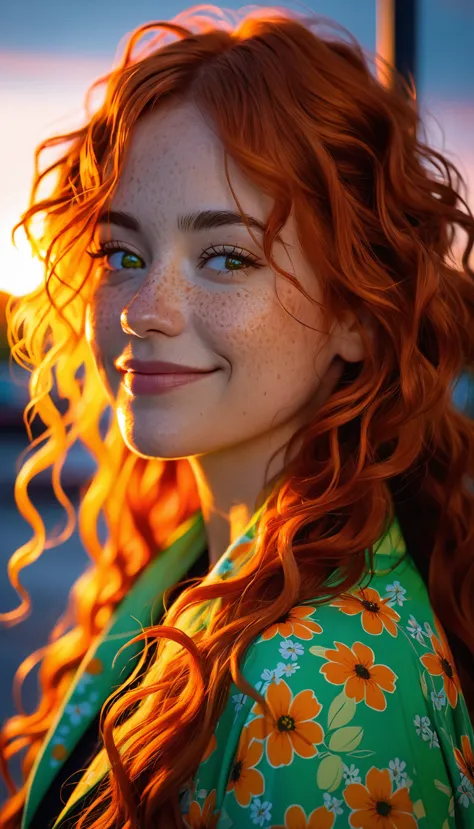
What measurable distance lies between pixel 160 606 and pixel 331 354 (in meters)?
0.42

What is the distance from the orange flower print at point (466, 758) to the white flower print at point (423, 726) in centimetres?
5

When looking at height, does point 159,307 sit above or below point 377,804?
above

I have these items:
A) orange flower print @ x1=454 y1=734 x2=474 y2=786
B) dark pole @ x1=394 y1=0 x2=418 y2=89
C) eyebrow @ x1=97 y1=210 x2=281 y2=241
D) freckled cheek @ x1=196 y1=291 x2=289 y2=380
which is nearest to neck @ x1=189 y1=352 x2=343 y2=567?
freckled cheek @ x1=196 y1=291 x2=289 y2=380

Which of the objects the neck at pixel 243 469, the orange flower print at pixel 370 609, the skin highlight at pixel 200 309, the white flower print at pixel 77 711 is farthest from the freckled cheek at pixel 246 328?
the white flower print at pixel 77 711

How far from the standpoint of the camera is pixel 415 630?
2.81ft

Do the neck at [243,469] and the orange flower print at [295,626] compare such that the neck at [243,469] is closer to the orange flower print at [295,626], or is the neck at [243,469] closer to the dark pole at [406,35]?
the orange flower print at [295,626]

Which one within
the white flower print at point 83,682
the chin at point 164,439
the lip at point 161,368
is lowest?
the white flower print at point 83,682

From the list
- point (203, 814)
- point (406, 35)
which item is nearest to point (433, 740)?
point (203, 814)

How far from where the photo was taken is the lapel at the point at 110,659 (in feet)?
3.33

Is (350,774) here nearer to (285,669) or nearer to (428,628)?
(285,669)

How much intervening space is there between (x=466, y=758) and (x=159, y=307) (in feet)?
1.80

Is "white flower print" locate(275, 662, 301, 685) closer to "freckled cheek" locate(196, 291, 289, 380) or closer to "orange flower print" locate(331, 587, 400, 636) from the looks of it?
"orange flower print" locate(331, 587, 400, 636)

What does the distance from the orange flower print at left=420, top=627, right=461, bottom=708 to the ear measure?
316 mm

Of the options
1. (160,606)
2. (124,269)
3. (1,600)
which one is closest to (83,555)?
(1,600)
